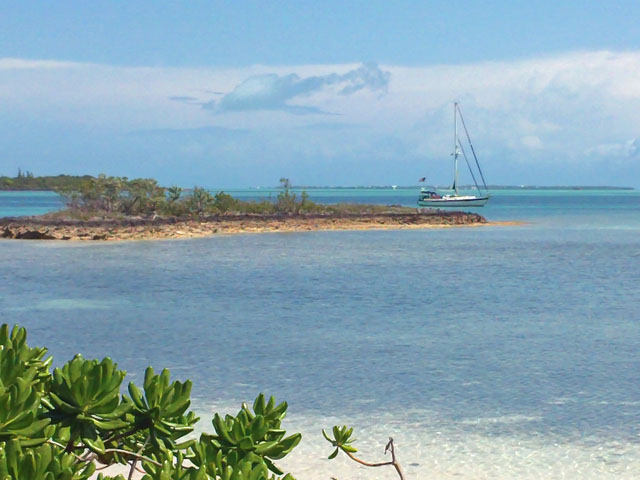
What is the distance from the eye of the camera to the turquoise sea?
8078 millimetres

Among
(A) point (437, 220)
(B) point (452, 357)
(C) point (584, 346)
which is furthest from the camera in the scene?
(A) point (437, 220)

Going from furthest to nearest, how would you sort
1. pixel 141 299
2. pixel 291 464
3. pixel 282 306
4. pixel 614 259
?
pixel 614 259, pixel 141 299, pixel 282 306, pixel 291 464

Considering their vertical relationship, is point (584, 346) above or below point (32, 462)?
below

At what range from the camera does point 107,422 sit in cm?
346

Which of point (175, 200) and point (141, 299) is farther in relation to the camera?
point (175, 200)

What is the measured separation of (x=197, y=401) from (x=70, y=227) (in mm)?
36660

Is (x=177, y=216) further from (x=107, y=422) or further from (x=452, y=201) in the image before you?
(x=107, y=422)

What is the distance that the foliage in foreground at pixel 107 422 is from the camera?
3.07 meters

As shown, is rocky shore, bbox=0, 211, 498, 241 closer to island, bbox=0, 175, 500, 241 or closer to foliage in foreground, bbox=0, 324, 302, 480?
island, bbox=0, 175, 500, 241

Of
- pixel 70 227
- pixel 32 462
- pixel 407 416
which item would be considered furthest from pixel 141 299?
pixel 70 227

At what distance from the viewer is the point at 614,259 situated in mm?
31047

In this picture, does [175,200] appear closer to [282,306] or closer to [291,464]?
[282,306]

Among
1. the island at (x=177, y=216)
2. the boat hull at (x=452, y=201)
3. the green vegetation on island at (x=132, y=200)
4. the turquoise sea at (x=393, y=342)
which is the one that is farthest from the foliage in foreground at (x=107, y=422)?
the boat hull at (x=452, y=201)

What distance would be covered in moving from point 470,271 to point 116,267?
11141 mm
